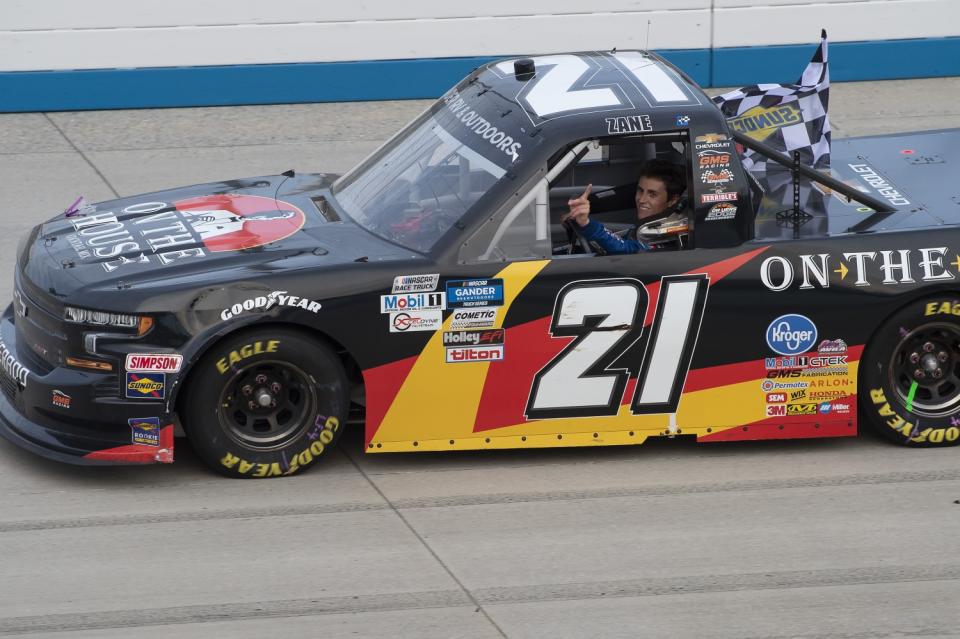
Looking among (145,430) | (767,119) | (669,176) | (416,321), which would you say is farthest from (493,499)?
(767,119)

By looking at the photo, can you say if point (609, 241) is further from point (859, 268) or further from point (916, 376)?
point (916, 376)

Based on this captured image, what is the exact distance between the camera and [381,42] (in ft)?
40.5

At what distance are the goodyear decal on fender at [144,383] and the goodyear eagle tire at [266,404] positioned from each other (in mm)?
142

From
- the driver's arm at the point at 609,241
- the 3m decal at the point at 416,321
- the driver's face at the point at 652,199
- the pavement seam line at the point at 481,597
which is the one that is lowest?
the pavement seam line at the point at 481,597

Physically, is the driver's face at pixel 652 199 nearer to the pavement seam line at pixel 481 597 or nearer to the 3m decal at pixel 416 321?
the 3m decal at pixel 416 321

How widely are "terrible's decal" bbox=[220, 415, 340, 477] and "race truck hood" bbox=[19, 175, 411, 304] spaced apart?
0.70m

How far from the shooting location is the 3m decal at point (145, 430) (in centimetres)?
587

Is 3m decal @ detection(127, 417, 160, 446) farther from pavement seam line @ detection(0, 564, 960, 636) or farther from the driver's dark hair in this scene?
the driver's dark hair

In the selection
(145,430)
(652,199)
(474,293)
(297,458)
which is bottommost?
(297,458)

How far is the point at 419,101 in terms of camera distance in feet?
41.2

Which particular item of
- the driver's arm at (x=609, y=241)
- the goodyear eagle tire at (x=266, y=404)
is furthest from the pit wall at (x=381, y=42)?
the goodyear eagle tire at (x=266, y=404)

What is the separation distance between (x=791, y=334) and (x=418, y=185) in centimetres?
182

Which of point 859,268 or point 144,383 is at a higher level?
point 859,268

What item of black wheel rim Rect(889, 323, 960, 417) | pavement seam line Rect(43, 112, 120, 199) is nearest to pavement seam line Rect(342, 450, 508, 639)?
black wheel rim Rect(889, 323, 960, 417)
